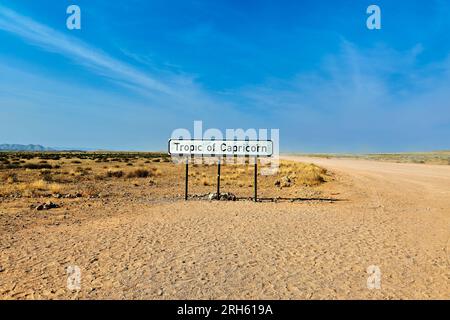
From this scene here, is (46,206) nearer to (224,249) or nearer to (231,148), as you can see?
(231,148)

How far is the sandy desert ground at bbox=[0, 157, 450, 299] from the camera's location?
16.0ft

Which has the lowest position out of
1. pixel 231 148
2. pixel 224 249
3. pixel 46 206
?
pixel 224 249

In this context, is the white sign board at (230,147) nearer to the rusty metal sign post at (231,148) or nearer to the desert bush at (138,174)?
the rusty metal sign post at (231,148)

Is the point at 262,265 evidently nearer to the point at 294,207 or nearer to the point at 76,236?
the point at 76,236

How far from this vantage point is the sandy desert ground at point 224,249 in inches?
192

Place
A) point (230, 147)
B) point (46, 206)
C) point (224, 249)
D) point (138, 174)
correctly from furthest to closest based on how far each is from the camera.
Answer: point (138, 174)
point (230, 147)
point (46, 206)
point (224, 249)

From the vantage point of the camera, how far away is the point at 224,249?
677cm

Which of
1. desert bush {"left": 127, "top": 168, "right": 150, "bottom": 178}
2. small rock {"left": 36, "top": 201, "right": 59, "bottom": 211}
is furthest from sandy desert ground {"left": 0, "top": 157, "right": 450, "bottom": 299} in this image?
desert bush {"left": 127, "top": 168, "right": 150, "bottom": 178}

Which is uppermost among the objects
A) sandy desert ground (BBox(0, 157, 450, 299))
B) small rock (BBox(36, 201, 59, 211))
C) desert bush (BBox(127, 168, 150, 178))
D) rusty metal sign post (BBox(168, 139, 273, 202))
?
rusty metal sign post (BBox(168, 139, 273, 202))

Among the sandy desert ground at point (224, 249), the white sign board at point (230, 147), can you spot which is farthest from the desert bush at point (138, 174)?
the white sign board at point (230, 147)

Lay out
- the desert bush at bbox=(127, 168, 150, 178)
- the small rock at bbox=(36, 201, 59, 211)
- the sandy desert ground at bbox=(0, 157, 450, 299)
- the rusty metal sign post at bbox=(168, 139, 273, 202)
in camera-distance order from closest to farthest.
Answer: the sandy desert ground at bbox=(0, 157, 450, 299), the small rock at bbox=(36, 201, 59, 211), the rusty metal sign post at bbox=(168, 139, 273, 202), the desert bush at bbox=(127, 168, 150, 178)

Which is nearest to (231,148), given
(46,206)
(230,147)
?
(230,147)

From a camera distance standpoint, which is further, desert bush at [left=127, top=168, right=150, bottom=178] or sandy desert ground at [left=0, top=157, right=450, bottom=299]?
desert bush at [left=127, top=168, right=150, bottom=178]

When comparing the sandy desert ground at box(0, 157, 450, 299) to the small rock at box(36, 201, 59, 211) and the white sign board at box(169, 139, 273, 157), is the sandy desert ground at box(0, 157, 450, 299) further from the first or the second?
the white sign board at box(169, 139, 273, 157)
